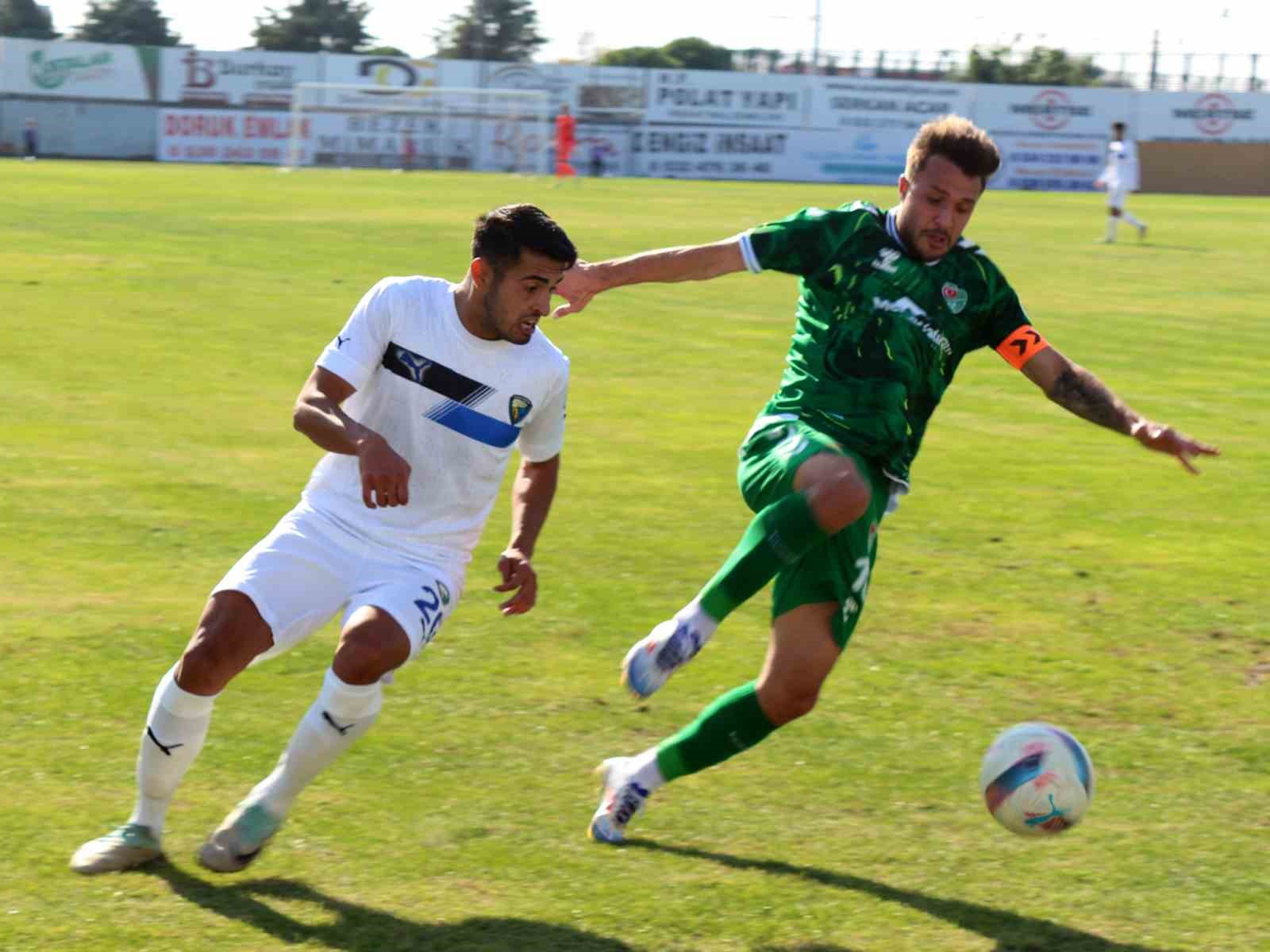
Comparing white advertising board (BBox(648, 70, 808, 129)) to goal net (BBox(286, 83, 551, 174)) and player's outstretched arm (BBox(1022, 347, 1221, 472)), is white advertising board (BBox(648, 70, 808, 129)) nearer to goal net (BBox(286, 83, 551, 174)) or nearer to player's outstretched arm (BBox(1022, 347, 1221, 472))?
goal net (BBox(286, 83, 551, 174))

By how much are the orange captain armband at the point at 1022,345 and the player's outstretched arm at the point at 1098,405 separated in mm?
19

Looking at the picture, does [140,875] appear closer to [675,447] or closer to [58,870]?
[58,870]

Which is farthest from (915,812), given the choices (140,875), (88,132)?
(88,132)

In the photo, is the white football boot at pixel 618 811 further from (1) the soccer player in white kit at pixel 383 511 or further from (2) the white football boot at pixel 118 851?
(2) the white football boot at pixel 118 851

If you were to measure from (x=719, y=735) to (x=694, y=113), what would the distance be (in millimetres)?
61726

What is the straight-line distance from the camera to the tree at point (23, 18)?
102 metres

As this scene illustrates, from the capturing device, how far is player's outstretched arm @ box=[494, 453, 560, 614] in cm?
496

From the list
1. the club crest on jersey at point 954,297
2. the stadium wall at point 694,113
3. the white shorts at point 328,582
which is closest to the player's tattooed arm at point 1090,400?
the club crest on jersey at point 954,297

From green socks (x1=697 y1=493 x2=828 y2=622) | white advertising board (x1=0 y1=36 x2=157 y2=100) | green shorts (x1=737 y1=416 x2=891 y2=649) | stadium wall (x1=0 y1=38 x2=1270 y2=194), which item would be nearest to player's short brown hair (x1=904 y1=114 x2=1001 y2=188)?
green shorts (x1=737 y1=416 x2=891 y2=649)

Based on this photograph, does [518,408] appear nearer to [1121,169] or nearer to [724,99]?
[1121,169]

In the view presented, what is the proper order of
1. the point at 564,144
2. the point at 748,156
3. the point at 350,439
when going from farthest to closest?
1. the point at 748,156
2. the point at 564,144
3. the point at 350,439

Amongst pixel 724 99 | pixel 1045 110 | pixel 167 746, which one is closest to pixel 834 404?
pixel 167 746

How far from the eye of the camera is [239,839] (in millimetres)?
4605

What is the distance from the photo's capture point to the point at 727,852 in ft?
16.5
